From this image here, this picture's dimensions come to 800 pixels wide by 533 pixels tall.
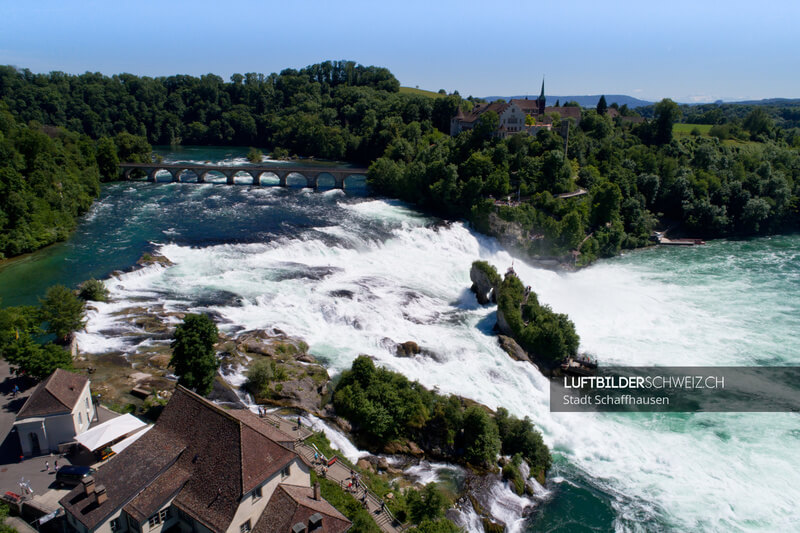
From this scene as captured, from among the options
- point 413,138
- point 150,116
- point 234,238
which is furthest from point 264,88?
point 234,238

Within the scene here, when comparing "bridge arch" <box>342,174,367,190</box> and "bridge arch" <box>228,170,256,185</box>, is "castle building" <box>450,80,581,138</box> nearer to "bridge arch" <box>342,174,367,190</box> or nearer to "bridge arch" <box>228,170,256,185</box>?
"bridge arch" <box>342,174,367,190</box>

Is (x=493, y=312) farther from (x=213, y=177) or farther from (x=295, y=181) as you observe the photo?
(x=213, y=177)

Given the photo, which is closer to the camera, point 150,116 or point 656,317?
point 656,317

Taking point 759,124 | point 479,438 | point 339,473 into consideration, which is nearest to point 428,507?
point 339,473

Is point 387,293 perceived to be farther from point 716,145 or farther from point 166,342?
point 716,145

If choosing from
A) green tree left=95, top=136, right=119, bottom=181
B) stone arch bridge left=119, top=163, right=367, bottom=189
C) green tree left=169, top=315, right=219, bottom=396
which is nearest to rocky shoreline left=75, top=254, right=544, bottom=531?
green tree left=169, top=315, right=219, bottom=396

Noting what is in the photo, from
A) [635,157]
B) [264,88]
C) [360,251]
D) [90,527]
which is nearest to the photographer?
[90,527]

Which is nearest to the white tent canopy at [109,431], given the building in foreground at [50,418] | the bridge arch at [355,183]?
the building in foreground at [50,418]
